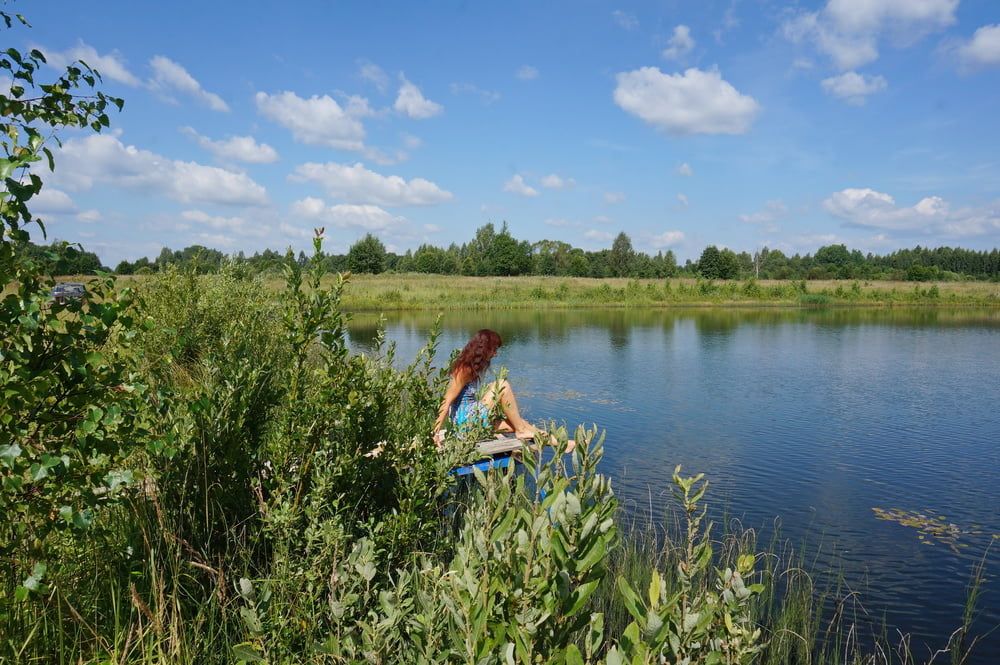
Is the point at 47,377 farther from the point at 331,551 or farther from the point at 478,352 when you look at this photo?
the point at 478,352

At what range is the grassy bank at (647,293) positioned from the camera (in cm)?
5238

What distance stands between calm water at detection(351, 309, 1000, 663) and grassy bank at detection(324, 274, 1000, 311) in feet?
69.3

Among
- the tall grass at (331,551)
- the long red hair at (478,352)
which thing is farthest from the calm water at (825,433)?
the tall grass at (331,551)

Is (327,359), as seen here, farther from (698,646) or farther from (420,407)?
(698,646)

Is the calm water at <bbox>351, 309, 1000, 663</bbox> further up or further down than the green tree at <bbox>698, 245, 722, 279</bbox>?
further down

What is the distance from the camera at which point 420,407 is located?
4008 mm

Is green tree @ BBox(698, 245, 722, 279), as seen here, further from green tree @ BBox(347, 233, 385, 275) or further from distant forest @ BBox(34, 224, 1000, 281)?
green tree @ BBox(347, 233, 385, 275)

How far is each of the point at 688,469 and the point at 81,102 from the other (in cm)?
969

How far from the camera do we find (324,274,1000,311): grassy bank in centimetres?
5238

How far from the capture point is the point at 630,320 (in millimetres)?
42500

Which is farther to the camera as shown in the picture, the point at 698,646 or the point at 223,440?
the point at 223,440

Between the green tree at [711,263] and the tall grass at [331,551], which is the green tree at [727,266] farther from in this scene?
the tall grass at [331,551]

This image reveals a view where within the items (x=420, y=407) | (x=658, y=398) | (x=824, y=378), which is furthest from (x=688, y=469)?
(x=824, y=378)

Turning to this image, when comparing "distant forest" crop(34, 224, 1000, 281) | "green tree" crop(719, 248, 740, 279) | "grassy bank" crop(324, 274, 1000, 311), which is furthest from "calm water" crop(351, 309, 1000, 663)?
"green tree" crop(719, 248, 740, 279)
